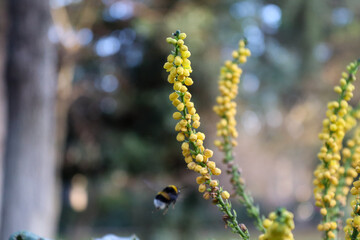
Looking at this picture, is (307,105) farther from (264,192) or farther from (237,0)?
(264,192)

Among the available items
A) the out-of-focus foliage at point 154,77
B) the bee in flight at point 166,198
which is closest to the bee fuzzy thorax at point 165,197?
the bee in flight at point 166,198

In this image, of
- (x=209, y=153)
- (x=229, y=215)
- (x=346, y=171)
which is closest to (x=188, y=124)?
(x=209, y=153)

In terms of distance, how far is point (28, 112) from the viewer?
3574mm

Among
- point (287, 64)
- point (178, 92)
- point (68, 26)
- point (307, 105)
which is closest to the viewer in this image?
point (178, 92)

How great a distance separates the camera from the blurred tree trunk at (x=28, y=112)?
3.49 m

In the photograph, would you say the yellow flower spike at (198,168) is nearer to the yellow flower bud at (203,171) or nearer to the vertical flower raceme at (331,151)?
the yellow flower bud at (203,171)

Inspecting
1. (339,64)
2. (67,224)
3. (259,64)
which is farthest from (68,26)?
(339,64)

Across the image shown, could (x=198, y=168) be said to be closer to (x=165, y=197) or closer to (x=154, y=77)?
(x=165, y=197)

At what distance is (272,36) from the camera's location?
7633 mm

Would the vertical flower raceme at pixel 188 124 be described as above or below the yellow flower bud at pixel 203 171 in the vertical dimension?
above

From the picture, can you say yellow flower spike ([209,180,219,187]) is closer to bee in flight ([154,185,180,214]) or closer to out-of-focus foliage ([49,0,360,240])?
bee in flight ([154,185,180,214])

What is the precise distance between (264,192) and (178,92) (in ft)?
62.3

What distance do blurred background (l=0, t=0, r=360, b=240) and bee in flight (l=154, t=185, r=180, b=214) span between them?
3.08 m

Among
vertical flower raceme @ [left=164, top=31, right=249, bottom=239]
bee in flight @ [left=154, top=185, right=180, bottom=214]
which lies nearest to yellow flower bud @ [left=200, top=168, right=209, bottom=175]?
vertical flower raceme @ [left=164, top=31, right=249, bottom=239]
